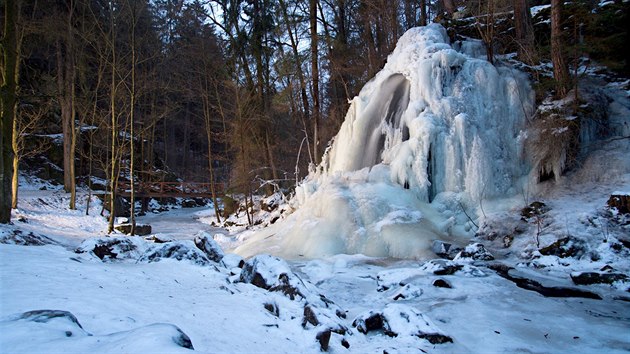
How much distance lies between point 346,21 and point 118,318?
19.0 meters

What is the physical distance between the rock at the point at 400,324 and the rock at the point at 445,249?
4.03m

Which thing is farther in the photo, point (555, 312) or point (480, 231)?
point (480, 231)

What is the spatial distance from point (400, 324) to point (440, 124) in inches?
295

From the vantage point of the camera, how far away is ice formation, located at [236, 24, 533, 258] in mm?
9172

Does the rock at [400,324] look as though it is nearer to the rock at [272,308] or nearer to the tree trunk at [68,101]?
the rock at [272,308]

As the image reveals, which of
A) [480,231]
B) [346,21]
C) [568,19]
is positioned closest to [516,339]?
[480,231]

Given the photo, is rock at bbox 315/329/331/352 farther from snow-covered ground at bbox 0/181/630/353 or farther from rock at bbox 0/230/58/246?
rock at bbox 0/230/58/246

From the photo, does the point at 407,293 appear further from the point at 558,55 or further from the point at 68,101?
the point at 68,101

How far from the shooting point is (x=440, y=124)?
10.5 m

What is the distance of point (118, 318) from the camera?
2.66 metres

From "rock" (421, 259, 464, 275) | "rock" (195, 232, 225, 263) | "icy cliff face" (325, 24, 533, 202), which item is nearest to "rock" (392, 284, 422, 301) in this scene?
"rock" (421, 259, 464, 275)

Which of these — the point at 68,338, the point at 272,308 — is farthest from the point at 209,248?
the point at 68,338

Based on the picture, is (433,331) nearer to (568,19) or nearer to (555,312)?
(555,312)

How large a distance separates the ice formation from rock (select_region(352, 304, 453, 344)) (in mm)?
4148
